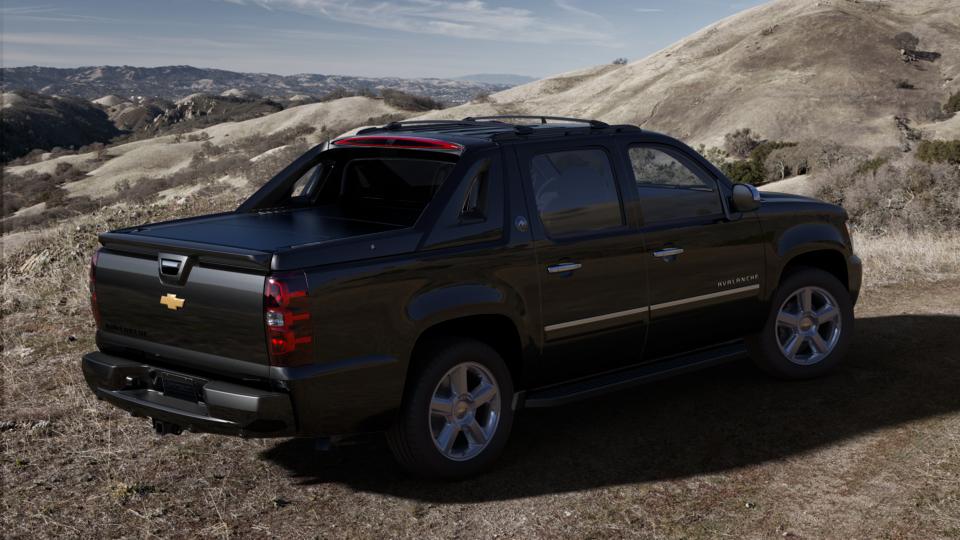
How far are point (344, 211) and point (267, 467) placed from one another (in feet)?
5.33

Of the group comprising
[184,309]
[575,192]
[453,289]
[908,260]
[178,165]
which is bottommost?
[178,165]

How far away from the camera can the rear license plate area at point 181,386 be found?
460 centimetres

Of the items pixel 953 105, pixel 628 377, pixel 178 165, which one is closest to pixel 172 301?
pixel 628 377

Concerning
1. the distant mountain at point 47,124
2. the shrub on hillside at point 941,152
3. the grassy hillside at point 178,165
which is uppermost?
the shrub on hillside at point 941,152

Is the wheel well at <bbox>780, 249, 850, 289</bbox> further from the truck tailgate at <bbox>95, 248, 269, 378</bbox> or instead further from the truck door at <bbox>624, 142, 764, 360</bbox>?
the truck tailgate at <bbox>95, 248, 269, 378</bbox>

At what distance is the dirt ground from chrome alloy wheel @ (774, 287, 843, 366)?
217 millimetres

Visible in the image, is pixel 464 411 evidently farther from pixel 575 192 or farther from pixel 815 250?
pixel 815 250

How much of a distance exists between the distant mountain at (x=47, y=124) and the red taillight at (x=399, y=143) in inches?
3026

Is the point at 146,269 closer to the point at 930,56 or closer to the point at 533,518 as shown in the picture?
the point at 533,518

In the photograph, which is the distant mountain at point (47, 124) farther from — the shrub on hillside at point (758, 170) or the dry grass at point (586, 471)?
the dry grass at point (586, 471)

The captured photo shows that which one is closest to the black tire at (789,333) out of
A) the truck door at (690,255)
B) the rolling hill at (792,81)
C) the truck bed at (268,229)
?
the truck door at (690,255)

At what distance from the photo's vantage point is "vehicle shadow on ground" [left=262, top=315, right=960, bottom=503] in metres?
5.11

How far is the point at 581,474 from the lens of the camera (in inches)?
202

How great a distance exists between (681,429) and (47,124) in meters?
99.2
